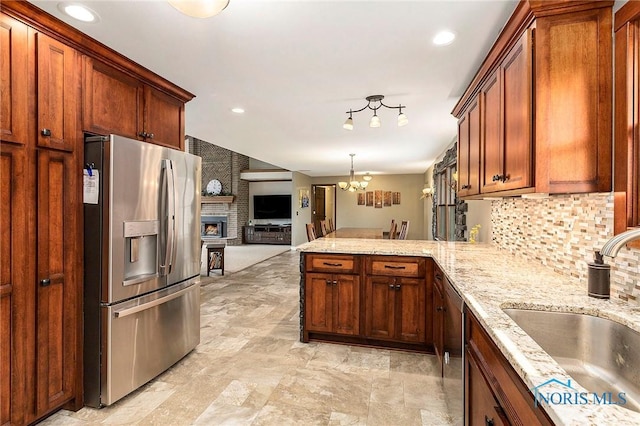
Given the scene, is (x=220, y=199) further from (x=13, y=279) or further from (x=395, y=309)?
(x=13, y=279)

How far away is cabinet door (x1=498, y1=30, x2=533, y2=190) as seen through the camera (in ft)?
5.00


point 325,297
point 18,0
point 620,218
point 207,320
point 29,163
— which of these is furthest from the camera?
point 207,320

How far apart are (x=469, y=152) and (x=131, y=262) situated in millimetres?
2614

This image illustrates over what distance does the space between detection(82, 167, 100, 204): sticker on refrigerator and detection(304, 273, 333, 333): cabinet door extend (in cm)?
175

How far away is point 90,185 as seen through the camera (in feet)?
6.61

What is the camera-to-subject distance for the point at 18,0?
1.64m

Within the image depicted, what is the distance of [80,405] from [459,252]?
2.91 metres

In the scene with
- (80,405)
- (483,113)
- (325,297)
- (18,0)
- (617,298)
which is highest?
(18,0)

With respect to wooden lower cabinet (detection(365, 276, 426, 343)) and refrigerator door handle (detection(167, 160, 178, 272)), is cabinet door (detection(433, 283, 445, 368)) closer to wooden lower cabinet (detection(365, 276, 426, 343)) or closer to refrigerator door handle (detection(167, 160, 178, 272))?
wooden lower cabinet (detection(365, 276, 426, 343))

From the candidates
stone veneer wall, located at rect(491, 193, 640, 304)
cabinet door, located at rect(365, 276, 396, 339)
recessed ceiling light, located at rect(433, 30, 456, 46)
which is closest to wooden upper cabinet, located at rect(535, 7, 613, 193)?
stone veneer wall, located at rect(491, 193, 640, 304)

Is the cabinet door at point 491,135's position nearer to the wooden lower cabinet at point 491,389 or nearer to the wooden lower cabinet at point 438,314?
the wooden lower cabinet at point 438,314

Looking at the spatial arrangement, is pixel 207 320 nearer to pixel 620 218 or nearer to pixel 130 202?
pixel 130 202

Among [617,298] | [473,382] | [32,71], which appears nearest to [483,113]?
[617,298]

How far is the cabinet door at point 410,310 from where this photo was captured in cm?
274
